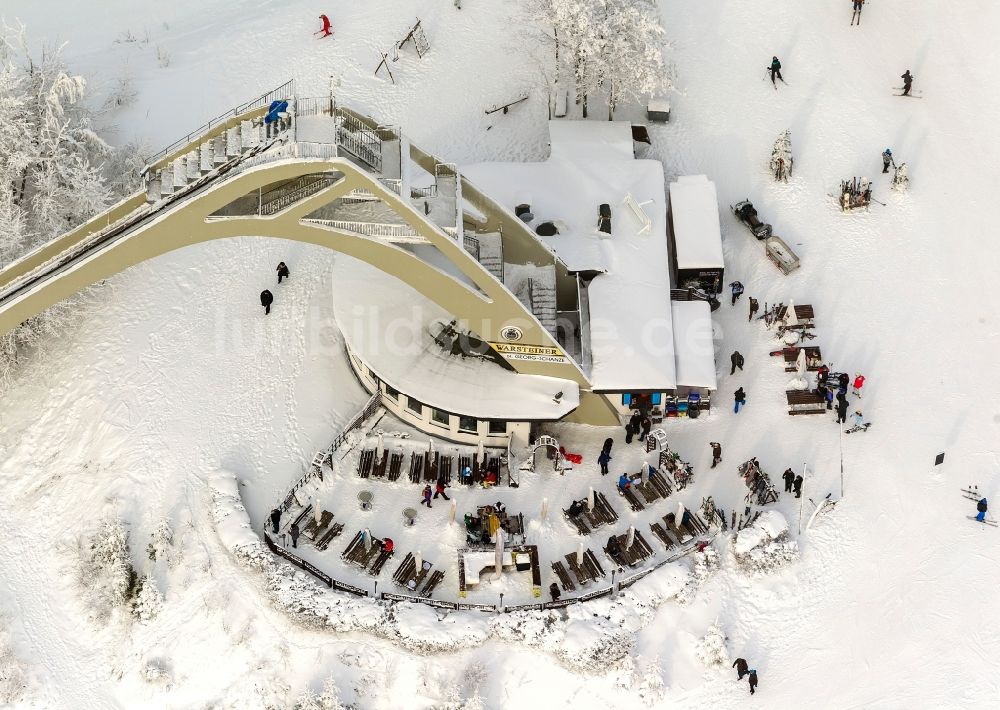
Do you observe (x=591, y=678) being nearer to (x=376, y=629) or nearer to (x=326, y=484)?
(x=376, y=629)

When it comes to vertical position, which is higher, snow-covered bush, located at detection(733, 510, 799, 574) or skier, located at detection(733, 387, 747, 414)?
skier, located at detection(733, 387, 747, 414)

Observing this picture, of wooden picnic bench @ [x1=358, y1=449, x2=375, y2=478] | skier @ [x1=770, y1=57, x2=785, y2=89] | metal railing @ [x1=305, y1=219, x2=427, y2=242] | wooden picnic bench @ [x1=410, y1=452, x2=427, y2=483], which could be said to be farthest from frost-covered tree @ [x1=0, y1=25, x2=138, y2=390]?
skier @ [x1=770, y1=57, x2=785, y2=89]

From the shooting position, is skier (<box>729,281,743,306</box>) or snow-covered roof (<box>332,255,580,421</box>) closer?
snow-covered roof (<box>332,255,580,421</box>)

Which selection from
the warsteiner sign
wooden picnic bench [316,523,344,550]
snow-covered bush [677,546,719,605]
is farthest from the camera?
the warsteiner sign

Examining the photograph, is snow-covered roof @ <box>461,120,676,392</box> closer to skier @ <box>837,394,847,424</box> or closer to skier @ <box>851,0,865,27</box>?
skier @ <box>837,394,847,424</box>

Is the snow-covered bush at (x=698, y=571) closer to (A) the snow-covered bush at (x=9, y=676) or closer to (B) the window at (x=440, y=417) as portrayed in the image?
(B) the window at (x=440, y=417)

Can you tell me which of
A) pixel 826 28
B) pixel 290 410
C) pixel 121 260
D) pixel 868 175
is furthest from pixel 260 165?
pixel 826 28
